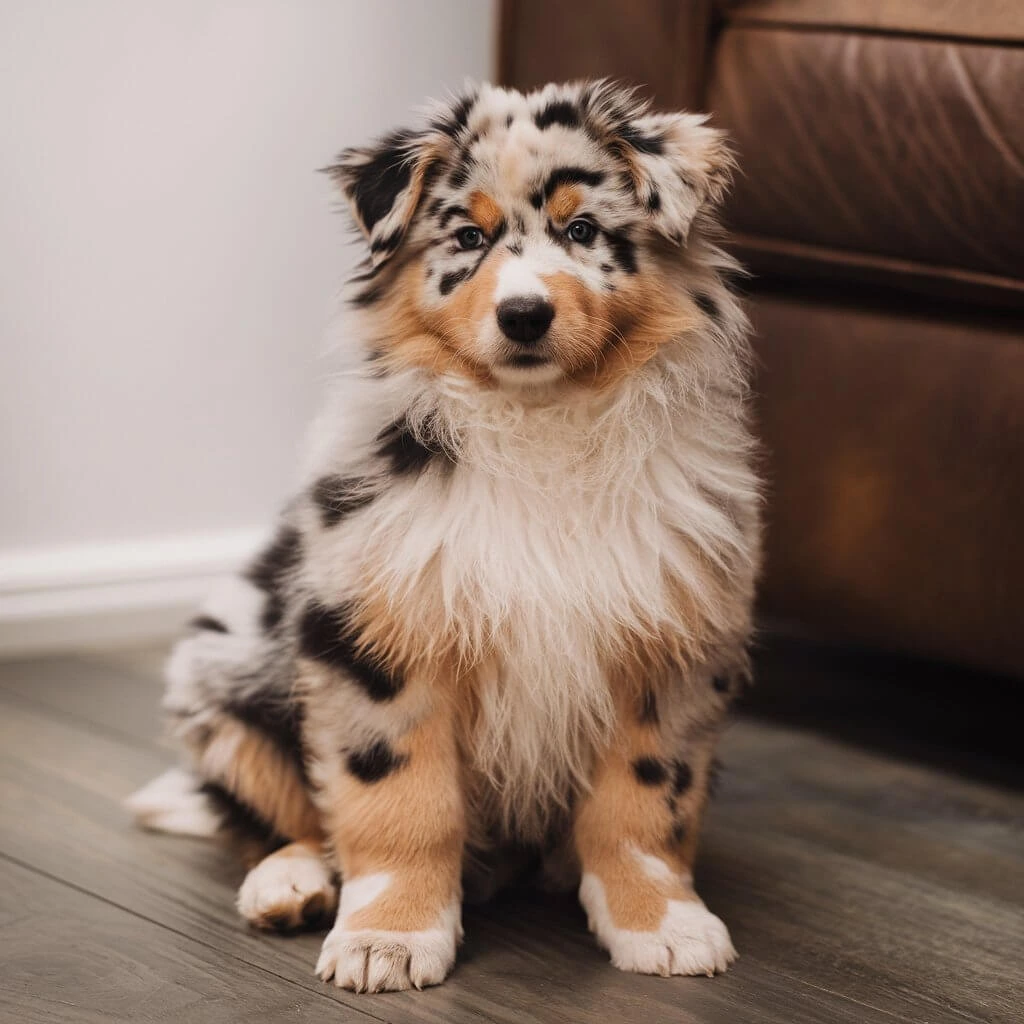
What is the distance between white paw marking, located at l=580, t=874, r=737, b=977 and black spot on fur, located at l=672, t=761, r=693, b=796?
0.13 meters

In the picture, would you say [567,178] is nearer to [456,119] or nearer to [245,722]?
[456,119]

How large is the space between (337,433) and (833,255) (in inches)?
38.5

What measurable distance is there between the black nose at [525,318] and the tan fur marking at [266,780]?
641mm

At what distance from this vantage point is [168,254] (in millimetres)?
2879

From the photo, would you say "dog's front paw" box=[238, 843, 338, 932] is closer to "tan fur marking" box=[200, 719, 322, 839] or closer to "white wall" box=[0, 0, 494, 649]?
"tan fur marking" box=[200, 719, 322, 839]

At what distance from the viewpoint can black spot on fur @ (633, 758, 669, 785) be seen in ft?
5.74

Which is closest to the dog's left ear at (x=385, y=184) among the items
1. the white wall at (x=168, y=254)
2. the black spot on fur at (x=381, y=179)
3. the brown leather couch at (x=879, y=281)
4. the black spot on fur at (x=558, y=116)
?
the black spot on fur at (x=381, y=179)

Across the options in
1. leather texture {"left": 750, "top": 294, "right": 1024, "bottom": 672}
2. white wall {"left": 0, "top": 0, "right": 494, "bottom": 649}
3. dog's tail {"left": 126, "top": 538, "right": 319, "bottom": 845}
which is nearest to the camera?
dog's tail {"left": 126, "top": 538, "right": 319, "bottom": 845}

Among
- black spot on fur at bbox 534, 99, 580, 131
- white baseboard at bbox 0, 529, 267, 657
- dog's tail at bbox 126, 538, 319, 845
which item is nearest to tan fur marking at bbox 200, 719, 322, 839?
dog's tail at bbox 126, 538, 319, 845

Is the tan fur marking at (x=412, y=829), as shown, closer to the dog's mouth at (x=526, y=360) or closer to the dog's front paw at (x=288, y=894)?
the dog's front paw at (x=288, y=894)

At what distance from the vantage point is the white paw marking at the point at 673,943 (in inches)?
65.8

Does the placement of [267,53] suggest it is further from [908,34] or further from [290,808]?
[290,808]

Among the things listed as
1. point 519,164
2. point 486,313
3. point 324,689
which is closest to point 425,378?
point 486,313

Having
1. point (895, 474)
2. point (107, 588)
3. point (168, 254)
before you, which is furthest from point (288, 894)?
point (168, 254)
